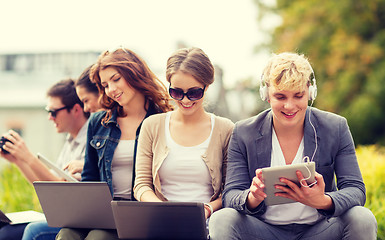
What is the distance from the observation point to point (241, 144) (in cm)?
330

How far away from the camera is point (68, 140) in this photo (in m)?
5.09

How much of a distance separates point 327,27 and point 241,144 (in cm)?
1159

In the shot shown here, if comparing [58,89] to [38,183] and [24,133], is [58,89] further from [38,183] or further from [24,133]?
[24,133]

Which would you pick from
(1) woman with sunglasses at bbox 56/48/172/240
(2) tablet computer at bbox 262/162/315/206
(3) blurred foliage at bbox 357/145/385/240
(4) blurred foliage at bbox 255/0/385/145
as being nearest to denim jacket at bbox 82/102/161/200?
(1) woman with sunglasses at bbox 56/48/172/240

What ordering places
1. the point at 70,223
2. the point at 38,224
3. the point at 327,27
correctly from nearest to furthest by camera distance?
the point at 70,223 → the point at 38,224 → the point at 327,27

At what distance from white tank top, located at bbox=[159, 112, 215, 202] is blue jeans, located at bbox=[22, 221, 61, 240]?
0.95 m

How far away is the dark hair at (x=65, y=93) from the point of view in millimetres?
5004

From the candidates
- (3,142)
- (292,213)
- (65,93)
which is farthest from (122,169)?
(65,93)

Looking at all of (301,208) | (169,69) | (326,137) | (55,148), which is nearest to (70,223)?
(169,69)

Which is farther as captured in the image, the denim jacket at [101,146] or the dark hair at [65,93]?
the dark hair at [65,93]

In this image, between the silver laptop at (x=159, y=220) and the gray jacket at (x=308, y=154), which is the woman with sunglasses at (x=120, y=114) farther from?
the gray jacket at (x=308, y=154)

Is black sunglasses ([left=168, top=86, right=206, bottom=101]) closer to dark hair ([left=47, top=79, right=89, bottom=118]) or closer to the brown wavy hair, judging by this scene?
the brown wavy hair

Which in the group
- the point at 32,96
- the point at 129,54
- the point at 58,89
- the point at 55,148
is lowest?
the point at 55,148

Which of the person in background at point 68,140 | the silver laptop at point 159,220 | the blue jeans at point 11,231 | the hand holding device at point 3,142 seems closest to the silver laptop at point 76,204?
the silver laptop at point 159,220
